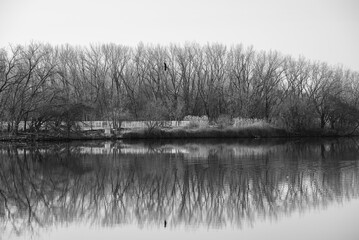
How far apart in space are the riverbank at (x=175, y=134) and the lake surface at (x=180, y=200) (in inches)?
874

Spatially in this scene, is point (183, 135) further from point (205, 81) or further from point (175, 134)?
point (205, 81)

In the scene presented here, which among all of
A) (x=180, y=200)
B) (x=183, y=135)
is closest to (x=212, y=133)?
(x=183, y=135)

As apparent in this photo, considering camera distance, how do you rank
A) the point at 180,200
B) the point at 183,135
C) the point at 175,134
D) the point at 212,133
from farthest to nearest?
the point at 212,133 → the point at 183,135 → the point at 175,134 → the point at 180,200

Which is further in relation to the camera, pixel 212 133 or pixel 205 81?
pixel 205 81

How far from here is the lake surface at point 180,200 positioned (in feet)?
39.9

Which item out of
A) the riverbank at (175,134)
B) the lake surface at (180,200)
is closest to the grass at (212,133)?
the riverbank at (175,134)

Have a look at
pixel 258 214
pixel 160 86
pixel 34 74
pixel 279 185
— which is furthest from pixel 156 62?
pixel 258 214

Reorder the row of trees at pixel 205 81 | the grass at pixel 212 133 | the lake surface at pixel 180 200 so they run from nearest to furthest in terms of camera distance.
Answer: the lake surface at pixel 180 200, the grass at pixel 212 133, the row of trees at pixel 205 81

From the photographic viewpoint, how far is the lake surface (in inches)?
478

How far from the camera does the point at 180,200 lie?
1598 cm

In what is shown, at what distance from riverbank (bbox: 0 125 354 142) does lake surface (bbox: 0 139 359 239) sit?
874 inches

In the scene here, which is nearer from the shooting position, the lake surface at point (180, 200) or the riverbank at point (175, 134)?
the lake surface at point (180, 200)

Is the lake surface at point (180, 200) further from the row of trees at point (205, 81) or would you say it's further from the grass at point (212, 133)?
the row of trees at point (205, 81)

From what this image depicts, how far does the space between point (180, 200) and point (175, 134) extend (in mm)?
36887
